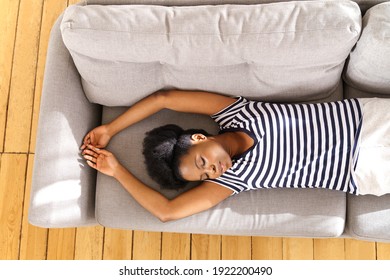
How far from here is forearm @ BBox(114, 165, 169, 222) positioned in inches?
52.6

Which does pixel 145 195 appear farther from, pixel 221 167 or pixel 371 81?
pixel 371 81

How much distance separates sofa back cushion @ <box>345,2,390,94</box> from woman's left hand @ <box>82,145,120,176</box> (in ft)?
2.61

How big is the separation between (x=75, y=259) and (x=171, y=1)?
107 cm

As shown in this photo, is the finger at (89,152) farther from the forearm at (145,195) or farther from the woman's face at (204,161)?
the woman's face at (204,161)

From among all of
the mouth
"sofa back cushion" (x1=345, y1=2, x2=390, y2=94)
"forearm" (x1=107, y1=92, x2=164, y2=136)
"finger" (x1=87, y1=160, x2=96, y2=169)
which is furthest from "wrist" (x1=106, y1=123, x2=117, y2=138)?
"sofa back cushion" (x1=345, y1=2, x2=390, y2=94)

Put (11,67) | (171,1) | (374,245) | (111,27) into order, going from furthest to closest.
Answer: (11,67) → (374,245) → (171,1) → (111,27)

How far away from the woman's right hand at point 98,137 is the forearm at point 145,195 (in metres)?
0.11

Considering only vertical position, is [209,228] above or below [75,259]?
above

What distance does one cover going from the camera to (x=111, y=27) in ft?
3.87

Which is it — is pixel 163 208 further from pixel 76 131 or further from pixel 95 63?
pixel 95 63

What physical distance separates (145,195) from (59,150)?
30cm

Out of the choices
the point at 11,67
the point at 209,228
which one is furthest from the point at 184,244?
the point at 11,67

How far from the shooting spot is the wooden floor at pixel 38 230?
1.67m

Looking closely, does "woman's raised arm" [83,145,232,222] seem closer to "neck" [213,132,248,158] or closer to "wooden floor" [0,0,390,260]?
"neck" [213,132,248,158]
